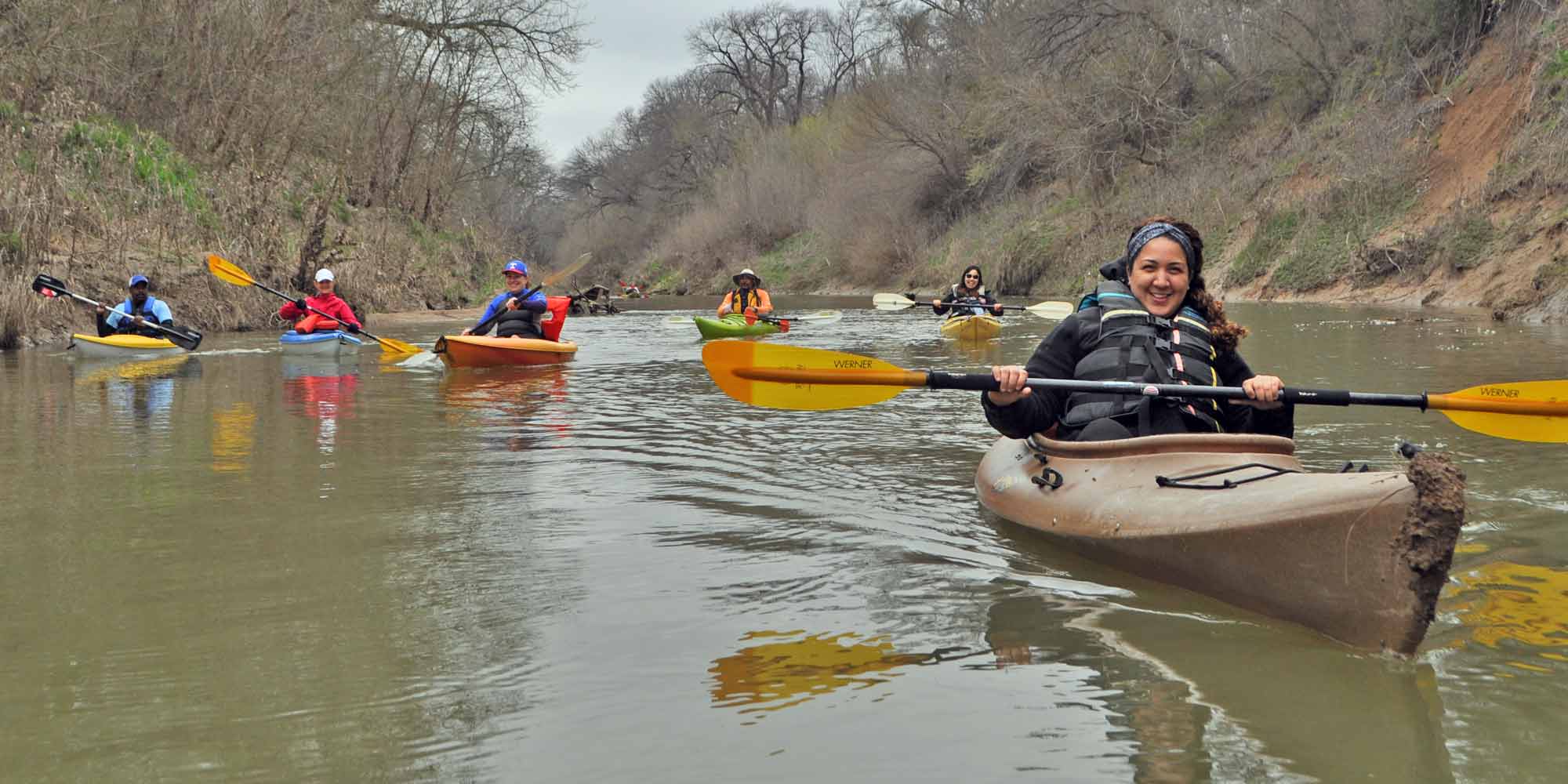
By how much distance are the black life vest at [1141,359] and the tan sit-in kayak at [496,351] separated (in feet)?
26.7

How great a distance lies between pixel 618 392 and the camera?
34.8 feet

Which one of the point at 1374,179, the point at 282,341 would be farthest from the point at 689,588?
the point at 1374,179

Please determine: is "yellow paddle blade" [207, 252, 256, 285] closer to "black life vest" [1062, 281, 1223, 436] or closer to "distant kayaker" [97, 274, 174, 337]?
"distant kayaker" [97, 274, 174, 337]

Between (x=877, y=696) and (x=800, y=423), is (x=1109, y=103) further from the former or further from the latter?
(x=877, y=696)

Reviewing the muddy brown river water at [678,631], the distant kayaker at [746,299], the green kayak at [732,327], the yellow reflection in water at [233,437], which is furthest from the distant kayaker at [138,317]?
the muddy brown river water at [678,631]

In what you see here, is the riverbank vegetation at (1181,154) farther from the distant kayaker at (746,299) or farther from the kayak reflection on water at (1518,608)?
the kayak reflection on water at (1518,608)

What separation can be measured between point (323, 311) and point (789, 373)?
34.5 ft

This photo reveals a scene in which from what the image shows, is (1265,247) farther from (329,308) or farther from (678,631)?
(678,631)

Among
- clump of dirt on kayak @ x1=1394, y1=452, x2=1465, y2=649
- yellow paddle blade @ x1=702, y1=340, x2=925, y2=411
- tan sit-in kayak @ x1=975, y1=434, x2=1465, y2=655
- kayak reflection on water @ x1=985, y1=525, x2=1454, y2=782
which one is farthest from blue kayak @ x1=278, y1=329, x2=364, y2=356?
clump of dirt on kayak @ x1=1394, y1=452, x2=1465, y2=649

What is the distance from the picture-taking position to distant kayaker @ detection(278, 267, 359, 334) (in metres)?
14.1

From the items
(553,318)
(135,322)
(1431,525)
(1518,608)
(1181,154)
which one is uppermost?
(1181,154)

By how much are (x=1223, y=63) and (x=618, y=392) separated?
22.2 m

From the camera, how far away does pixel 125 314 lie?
13914mm

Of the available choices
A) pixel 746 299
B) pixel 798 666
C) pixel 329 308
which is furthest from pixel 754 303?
pixel 798 666
